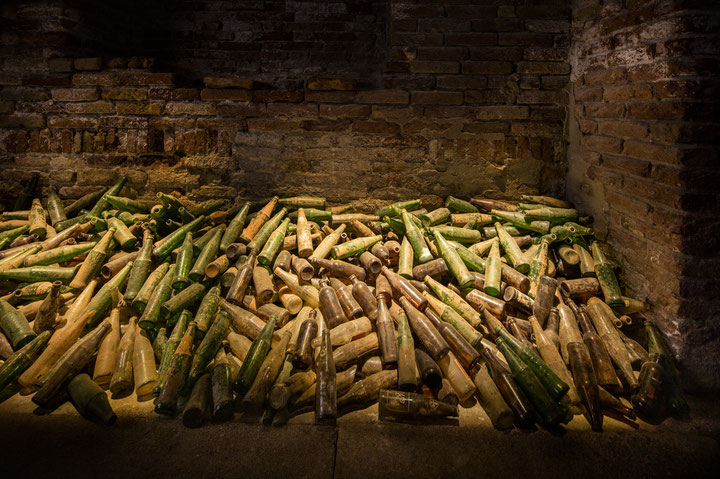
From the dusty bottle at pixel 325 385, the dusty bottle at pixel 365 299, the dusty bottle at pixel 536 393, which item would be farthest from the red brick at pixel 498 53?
the dusty bottle at pixel 325 385

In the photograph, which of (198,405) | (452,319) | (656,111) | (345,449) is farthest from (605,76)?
(198,405)

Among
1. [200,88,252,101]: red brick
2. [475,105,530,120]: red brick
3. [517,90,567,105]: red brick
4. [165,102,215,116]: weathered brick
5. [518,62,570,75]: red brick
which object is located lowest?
[475,105,530,120]: red brick

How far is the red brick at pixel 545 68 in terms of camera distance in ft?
9.60

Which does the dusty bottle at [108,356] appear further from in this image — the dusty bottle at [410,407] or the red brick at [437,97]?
the red brick at [437,97]

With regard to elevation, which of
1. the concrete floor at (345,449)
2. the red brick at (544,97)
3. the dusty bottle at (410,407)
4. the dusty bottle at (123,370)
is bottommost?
the concrete floor at (345,449)

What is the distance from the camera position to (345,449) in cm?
157

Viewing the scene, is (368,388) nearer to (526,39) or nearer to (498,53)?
(498,53)

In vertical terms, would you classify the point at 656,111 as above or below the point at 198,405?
above

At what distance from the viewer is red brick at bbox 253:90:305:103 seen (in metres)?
3.09

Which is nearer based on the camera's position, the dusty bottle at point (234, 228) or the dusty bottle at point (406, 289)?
the dusty bottle at point (406, 289)

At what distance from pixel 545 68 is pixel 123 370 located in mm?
3457

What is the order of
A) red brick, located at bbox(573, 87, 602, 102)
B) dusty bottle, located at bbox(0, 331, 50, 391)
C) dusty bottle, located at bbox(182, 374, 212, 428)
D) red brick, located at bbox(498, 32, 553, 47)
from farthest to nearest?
red brick, located at bbox(498, 32, 553, 47), red brick, located at bbox(573, 87, 602, 102), dusty bottle, located at bbox(0, 331, 50, 391), dusty bottle, located at bbox(182, 374, 212, 428)

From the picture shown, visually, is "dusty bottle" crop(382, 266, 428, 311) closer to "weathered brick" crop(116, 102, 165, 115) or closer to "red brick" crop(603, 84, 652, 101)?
"red brick" crop(603, 84, 652, 101)

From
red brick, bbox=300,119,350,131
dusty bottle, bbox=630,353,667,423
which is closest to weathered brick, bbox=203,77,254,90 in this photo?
red brick, bbox=300,119,350,131
